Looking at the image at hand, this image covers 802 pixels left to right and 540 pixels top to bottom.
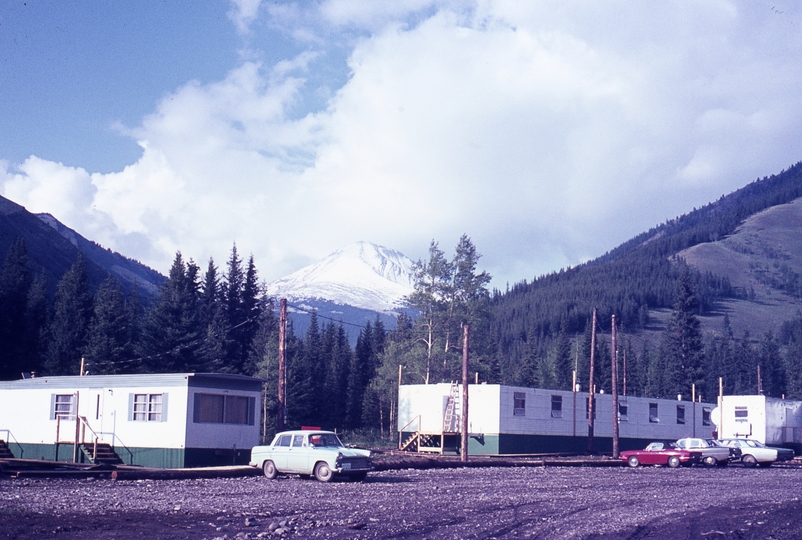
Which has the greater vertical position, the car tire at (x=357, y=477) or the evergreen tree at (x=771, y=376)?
the evergreen tree at (x=771, y=376)

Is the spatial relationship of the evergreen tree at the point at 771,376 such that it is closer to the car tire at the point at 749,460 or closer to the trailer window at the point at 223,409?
the car tire at the point at 749,460

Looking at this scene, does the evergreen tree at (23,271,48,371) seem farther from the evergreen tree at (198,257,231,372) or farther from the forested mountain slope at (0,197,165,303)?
the forested mountain slope at (0,197,165,303)

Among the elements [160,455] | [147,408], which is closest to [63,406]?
[147,408]

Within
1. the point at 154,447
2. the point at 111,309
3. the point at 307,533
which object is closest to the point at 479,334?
the point at 111,309

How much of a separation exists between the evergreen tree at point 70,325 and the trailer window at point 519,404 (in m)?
33.0

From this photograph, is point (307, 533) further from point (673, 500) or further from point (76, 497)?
point (673, 500)

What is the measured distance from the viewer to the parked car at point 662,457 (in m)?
34.4

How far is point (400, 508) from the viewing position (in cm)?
1603

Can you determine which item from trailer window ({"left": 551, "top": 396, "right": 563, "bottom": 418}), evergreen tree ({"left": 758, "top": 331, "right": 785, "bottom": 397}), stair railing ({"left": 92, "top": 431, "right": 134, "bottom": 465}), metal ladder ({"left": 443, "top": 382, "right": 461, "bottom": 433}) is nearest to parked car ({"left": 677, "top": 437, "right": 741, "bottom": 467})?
trailer window ({"left": 551, "top": 396, "right": 563, "bottom": 418})

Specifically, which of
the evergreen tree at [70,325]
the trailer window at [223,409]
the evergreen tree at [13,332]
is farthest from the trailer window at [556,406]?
the evergreen tree at [13,332]

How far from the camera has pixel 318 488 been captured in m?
20.6

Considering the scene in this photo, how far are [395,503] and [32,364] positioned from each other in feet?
169

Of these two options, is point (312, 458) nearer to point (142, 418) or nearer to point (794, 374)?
point (142, 418)

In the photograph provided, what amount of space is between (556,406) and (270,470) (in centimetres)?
2323
